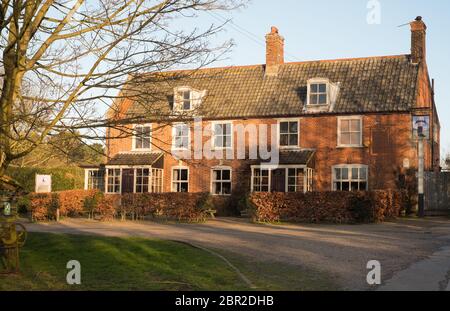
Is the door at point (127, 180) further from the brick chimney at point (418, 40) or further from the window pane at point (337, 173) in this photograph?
the brick chimney at point (418, 40)

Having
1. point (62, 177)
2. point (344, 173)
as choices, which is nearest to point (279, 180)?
point (344, 173)

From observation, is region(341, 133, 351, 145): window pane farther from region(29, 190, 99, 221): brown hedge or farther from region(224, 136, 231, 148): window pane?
region(29, 190, 99, 221): brown hedge

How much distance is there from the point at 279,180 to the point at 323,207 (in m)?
6.08

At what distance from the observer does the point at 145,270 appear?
11078mm

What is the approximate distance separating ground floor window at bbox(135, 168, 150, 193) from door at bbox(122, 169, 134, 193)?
326mm

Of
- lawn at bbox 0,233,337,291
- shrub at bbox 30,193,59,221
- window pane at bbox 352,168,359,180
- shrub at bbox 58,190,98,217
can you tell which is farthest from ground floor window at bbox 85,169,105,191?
lawn at bbox 0,233,337,291

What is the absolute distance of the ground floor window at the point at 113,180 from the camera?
1293 inches

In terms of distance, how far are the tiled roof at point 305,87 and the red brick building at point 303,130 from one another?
0.05 meters

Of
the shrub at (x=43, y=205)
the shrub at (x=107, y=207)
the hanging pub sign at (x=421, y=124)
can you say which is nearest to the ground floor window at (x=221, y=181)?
the shrub at (x=107, y=207)

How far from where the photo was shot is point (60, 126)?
9836 millimetres

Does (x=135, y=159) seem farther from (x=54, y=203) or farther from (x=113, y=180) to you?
(x=54, y=203)
